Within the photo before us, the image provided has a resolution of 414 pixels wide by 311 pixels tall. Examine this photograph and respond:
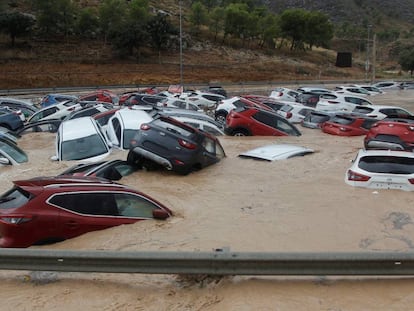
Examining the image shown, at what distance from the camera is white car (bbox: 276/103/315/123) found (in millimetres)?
25656

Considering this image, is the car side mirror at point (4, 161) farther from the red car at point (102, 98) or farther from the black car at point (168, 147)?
the red car at point (102, 98)

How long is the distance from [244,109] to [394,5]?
180178mm

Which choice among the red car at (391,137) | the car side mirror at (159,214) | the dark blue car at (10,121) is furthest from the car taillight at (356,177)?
the dark blue car at (10,121)

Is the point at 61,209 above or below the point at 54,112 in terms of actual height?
above

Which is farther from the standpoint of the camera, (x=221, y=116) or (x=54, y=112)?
(x=54, y=112)

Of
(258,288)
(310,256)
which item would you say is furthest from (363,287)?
(258,288)

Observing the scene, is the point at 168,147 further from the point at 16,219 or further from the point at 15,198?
the point at 16,219

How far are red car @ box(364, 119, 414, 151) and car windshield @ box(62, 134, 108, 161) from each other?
7.73 metres

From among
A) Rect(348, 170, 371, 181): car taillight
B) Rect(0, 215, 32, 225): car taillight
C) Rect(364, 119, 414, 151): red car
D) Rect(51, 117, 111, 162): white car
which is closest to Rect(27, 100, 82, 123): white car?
Rect(51, 117, 111, 162): white car

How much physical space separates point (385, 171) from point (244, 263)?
19.2 feet

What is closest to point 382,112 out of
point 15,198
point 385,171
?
point 385,171

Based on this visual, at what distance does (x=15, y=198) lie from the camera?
7426 millimetres

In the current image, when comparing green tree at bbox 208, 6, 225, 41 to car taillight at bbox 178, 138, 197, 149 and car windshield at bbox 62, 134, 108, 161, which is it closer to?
car windshield at bbox 62, 134, 108, 161

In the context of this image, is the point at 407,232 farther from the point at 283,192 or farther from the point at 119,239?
the point at 119,239
